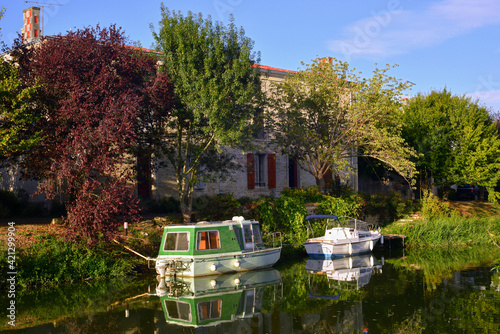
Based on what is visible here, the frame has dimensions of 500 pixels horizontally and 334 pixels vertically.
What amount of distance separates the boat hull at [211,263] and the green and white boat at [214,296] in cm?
25

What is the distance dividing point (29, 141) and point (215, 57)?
8.59 m

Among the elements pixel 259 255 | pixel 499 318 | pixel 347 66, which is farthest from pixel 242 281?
pixel 347 66

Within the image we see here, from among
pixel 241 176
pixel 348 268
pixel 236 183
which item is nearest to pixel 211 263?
pixel 348 268

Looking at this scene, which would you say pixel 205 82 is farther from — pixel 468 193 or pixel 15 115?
pixel 468 193

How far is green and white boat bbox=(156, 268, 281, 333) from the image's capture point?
1357cm

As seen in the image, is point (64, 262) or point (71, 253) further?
point (71, 253)

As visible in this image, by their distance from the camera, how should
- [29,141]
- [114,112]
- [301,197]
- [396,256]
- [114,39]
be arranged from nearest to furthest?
1. [29,141]
2. [114,112]
3. [114,39]
4. [396,256]
5. [301,197]

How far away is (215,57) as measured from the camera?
73.5ft

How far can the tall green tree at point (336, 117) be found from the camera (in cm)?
2794

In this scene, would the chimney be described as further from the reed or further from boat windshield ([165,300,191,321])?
the reed

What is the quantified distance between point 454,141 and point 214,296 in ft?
84.1

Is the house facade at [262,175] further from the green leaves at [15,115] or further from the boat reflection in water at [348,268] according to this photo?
the green leaves at [15,115]

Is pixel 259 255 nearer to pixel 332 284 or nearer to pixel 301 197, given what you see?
pixel 332 284

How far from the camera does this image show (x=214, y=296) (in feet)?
52.3
